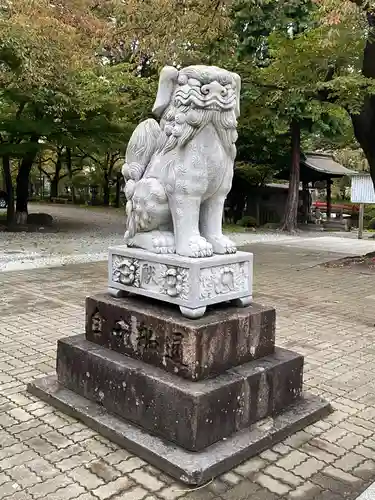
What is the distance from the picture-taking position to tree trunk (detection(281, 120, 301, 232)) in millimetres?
17609

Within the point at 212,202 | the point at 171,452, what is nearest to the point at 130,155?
the point at 212,202

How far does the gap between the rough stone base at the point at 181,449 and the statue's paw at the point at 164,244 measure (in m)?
1.13

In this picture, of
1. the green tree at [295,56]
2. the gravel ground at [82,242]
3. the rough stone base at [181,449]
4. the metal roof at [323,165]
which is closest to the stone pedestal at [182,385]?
the rough stone base at [181,449]

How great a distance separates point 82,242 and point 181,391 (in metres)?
10.9

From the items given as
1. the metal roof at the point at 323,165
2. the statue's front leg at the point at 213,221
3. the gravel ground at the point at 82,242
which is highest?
the metal roof at the point at 323,165

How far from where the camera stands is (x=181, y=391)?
2873mm

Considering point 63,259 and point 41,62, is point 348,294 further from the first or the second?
point 41,62

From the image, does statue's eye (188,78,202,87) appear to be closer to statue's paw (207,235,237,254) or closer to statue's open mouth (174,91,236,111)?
statue's open mouth (174,91,236,111)

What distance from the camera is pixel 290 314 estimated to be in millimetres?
6355

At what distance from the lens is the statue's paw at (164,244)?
11.0ft

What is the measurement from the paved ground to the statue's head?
1978mm

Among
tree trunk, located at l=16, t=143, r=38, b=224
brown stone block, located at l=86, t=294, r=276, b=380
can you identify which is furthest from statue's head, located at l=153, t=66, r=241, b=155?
tree trunk, located at l=16, t=143, r=38, b=224

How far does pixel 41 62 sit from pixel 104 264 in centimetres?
427

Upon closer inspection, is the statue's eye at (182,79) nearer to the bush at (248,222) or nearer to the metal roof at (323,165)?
A: the bush at (248,222)
